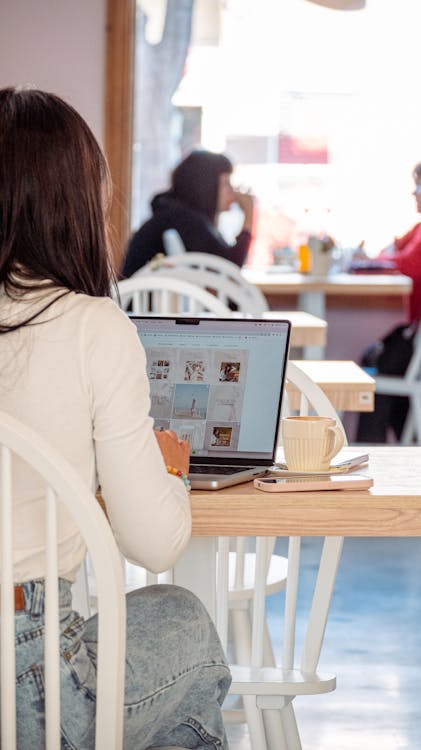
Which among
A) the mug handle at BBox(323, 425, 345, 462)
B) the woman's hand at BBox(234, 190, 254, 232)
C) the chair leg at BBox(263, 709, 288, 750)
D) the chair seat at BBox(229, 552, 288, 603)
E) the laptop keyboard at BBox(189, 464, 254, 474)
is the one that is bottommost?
the chair leg at BBox(263, 709, 288, 750)

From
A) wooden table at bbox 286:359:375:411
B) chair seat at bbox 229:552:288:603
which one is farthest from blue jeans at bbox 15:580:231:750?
wooden table at bbox 286:359:375:411

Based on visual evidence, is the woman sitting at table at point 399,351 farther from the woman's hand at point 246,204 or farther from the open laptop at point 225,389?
the open laptop at point 225,389

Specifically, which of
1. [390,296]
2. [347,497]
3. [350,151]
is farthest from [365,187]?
[347,497]

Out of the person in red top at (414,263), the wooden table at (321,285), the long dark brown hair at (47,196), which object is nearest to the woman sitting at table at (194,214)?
the wooden table at (321,285)

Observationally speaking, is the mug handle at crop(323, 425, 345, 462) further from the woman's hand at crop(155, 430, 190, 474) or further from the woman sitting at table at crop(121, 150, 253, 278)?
the woman sitting at table at crop(121, 150, 253, 278)

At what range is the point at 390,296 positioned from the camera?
17.8 feet

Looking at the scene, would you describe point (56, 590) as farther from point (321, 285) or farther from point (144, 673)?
point (321, 285)

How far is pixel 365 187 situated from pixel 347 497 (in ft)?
14.7

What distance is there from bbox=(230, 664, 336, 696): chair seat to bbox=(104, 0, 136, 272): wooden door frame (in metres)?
3.80

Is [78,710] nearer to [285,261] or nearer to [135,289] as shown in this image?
[135,289]

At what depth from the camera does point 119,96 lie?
5.30 meters

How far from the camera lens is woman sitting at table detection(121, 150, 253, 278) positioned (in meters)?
4.06

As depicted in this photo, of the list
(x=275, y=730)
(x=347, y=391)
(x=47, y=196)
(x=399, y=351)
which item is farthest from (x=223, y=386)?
(x=399, y=351)

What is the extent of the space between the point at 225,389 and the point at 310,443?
15 centimetres
